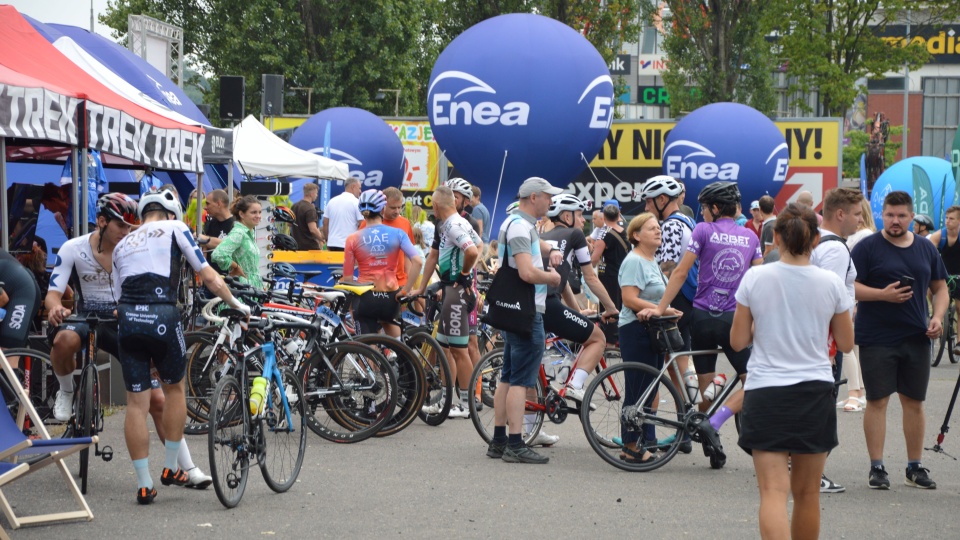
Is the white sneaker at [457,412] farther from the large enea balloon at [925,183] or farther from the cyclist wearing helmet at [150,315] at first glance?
the large enea balloon at [925,183]

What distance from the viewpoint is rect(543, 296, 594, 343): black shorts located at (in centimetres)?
950

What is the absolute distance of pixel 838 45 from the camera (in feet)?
142

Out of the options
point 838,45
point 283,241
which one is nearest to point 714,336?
point 283,241

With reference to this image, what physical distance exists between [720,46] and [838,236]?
33944 mm

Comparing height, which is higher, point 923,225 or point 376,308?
point 923,225

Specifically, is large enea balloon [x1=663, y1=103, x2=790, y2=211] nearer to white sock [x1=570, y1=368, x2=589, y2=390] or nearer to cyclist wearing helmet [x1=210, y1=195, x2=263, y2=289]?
cyclist wearing helmet [x1=210, y1=195, x2=263, y2=289]

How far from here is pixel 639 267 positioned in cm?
902

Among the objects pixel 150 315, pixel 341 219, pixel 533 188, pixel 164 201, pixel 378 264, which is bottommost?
pixel 150 315

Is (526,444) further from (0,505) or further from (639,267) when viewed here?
(0,505)

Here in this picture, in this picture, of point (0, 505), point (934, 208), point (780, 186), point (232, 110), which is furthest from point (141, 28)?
point (0, 505)

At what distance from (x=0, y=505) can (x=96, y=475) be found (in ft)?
5.12

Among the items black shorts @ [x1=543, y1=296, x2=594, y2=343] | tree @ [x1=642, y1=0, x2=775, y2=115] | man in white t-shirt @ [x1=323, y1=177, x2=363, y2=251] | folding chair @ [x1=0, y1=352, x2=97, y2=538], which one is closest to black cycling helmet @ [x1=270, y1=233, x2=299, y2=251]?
man in white t-shirt @ [x1=323, y1=177, x2=363, y2=251]

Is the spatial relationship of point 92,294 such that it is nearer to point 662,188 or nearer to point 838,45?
point 662,188

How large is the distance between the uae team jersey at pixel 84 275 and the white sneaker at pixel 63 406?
2.20 ft
